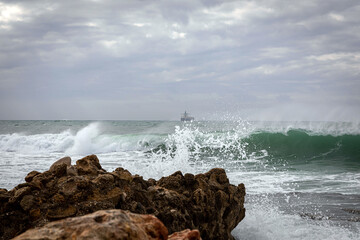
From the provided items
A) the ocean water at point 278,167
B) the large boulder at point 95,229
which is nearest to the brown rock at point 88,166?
the large boulder at point 95,229

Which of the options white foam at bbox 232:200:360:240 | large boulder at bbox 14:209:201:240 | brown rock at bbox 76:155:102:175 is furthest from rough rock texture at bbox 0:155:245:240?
large boulder at bbox 14:209:201:240

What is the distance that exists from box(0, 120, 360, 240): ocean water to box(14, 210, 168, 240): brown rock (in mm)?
3632

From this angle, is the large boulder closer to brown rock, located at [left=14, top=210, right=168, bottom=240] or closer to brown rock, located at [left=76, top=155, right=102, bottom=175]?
brown rock, located at [left=14, top=210, right=168, bottom=240]

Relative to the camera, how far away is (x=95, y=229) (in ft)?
5.61

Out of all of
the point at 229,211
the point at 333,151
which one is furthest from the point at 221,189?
the point at 333,151

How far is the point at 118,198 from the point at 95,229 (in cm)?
169

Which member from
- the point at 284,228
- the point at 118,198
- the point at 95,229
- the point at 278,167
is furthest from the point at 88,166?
the point at 278,167

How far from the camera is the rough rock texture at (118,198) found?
3.11 meters

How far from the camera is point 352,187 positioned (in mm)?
8711

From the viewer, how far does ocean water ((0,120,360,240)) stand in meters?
→ 5.63

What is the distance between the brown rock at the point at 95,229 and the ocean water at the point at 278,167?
3.63 m

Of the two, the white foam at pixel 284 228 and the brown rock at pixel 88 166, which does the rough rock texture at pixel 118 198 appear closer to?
the brown rock at pixel 88 166

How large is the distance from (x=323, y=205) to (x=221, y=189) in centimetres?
326

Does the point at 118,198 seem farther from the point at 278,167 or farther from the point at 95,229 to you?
the point at 278,167
